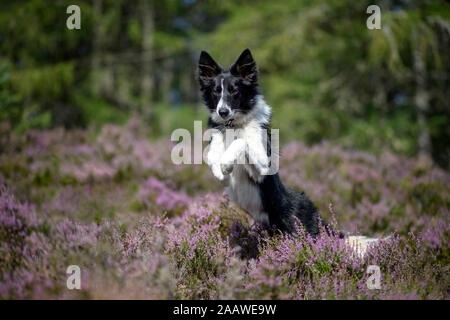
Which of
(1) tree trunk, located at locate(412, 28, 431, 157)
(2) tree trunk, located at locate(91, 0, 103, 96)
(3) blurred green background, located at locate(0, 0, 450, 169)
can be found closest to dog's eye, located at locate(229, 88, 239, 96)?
(3) blurred green background, located at locate(0, 0, 450, 169)

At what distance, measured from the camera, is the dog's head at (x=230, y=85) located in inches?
191

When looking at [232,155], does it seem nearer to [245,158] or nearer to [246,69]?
[245,158]

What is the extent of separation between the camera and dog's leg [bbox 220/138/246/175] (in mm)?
4371

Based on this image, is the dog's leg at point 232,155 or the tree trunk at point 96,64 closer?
the dog's leg at point 232,155

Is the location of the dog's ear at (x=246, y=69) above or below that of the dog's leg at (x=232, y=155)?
above

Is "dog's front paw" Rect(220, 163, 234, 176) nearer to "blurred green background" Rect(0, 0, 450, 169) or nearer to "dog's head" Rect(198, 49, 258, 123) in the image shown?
"dog's head" Rect(198, 49, 258, 123)

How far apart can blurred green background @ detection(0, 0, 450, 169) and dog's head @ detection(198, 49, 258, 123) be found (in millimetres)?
6290

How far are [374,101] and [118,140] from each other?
27.2ft

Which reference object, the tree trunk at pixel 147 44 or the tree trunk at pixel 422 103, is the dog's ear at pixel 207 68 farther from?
the tree trunk at pixel 147 44

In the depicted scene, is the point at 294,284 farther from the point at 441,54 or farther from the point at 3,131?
the point at 441,54

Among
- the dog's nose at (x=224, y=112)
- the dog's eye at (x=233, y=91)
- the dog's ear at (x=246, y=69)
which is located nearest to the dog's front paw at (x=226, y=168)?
the dog's nose at (x=224, y=112)

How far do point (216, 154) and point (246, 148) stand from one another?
32cm

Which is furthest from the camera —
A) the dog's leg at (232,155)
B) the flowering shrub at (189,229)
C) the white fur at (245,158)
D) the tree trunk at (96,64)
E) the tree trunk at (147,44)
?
the tree trunk at (147,44)

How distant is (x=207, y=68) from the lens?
5102 millimetres
